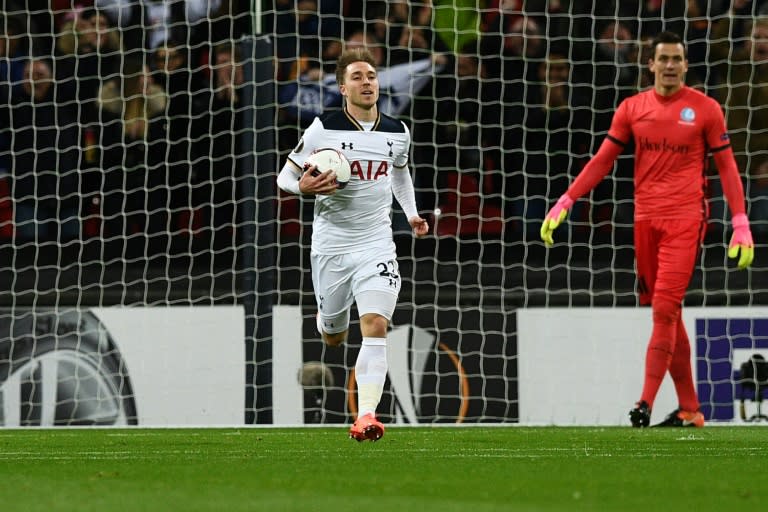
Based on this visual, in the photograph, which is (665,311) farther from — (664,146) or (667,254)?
(664,146)

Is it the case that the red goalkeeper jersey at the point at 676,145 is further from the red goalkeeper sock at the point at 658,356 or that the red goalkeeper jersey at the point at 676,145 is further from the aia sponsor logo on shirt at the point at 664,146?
the red goalkeeper sock at the point at 658,356

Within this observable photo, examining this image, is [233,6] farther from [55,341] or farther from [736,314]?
[736,314]

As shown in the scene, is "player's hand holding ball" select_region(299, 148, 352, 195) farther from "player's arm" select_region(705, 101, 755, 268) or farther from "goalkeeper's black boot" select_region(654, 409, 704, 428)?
"goalkeeper's black boot" select_region(654, 409, 704, 428)

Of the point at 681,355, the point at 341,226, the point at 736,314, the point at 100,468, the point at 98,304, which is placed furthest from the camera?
the point at 98,304

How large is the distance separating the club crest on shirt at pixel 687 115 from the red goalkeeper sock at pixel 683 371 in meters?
1.08

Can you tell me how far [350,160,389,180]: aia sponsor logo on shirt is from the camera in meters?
6.29

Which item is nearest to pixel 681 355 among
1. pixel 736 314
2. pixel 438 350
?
pixel 736 314

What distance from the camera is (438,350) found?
8.69 metres

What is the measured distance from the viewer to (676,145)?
756cm

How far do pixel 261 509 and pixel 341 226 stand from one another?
9.66 feet

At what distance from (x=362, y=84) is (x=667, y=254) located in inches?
85.7

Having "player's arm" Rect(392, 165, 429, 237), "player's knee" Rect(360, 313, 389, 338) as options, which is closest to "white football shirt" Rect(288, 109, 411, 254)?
"player's arm" Rect(392, 165, 429, 237)

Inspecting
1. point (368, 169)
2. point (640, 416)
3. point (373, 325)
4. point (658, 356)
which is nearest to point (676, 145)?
point (658, 356)

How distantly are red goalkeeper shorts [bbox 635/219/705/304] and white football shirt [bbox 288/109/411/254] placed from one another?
1.88 metres
